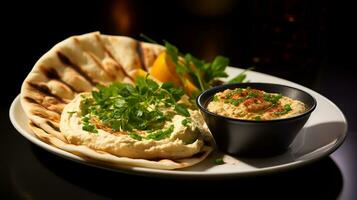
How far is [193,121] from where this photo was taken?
8.57 ft

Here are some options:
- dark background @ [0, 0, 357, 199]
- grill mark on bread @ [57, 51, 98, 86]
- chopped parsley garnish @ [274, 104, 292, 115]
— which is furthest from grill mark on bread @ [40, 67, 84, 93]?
chopped parsley garnish @ [274, 104, 292, 115]

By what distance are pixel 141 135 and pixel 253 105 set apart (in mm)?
497

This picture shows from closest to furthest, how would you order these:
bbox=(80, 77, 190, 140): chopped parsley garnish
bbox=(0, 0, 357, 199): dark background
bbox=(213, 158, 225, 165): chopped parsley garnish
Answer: bbox=(0, 0, 357, 199): dark background
bbox=(213, 158, 225, 165): chopped parsley garnish
bbox=(80, 77, 190, 140): chopped parsley garnish

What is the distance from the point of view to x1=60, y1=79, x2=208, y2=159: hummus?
2.35 meters

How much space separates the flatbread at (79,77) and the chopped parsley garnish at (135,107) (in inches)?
6.7

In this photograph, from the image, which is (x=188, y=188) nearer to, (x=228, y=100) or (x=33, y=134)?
(x=228, y=100)

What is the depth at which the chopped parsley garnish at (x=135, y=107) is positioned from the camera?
2.56m

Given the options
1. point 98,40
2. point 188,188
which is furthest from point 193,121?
point 98,40

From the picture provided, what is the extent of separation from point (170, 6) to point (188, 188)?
3442mm

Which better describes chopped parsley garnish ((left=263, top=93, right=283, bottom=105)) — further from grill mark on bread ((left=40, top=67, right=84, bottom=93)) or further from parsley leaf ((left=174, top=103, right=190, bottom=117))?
grill mark on bread ((left=40, top=67, right=84, bottom=93))

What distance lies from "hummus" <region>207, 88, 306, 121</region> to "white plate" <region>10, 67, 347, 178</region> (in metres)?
0.17

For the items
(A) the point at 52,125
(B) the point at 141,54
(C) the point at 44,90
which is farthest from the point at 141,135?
(B) the point at 141,54

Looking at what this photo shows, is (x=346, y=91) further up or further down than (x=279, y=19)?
further down

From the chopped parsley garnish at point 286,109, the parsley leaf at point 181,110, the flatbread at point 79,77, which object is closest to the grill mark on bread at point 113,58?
the flatbread at point 79,77
